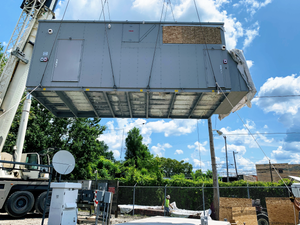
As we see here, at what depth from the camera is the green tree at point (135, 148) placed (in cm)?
4378

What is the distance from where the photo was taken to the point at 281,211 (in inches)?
410

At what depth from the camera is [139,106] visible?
10891mm

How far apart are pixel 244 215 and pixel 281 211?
5.97 ft

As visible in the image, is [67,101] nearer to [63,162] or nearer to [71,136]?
[63,162]

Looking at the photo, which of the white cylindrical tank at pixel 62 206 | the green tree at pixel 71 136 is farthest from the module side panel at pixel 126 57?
the green tree at pixel 71 136

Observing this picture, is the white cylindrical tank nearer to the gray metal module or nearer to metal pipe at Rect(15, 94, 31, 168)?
the gray metal module

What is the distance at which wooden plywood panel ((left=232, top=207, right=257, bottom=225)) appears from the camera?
1025cm

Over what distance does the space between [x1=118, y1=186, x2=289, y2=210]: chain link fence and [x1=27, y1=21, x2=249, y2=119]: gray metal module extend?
1189 centimetres

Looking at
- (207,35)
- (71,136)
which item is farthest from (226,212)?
(71,136)

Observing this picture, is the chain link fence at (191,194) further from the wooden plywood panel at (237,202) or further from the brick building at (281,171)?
the brick building at (281,171)

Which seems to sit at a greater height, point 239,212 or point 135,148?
point 135,148

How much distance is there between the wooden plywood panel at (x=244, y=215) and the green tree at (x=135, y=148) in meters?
33.7

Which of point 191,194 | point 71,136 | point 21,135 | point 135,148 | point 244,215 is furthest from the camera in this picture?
point 135,148

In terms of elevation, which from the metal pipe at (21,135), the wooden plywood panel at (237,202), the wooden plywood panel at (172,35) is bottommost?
the wooden plywood panel at (237,202)
